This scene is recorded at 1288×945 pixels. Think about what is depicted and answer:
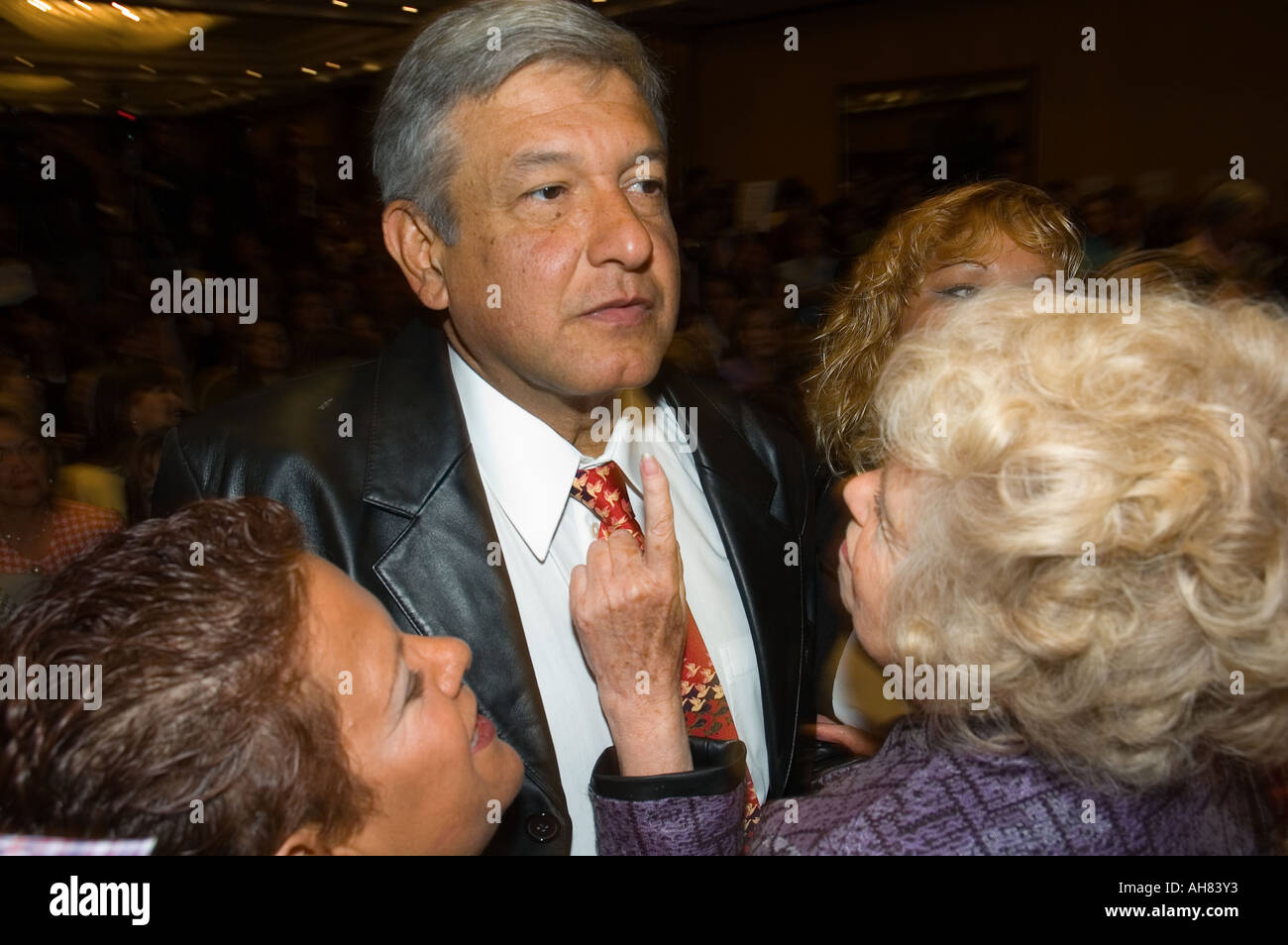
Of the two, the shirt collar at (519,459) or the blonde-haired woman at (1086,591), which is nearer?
the blonde-haired woman at (1086,591)

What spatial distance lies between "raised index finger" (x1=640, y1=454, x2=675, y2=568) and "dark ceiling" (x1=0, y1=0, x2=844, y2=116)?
4245 mm

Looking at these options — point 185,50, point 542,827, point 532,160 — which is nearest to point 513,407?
point 532,160

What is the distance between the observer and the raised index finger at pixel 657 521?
116cm

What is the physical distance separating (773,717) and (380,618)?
661mm

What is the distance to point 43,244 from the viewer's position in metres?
3.86

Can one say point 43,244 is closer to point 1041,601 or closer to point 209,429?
point 209,429

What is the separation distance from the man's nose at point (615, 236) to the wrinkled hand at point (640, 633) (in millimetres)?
254

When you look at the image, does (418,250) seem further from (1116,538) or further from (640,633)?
(1116,538)

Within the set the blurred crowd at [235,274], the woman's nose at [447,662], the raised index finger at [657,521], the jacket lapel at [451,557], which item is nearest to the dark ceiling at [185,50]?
the blurred crowd at [235,274]

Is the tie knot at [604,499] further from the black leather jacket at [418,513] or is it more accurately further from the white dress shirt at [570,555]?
the black leather jacket at [418,513]

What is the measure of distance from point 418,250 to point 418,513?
38 centimetres

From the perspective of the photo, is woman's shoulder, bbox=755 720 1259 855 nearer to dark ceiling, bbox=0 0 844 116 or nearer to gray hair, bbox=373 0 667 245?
gray hair, bbox=373 0 667 245
